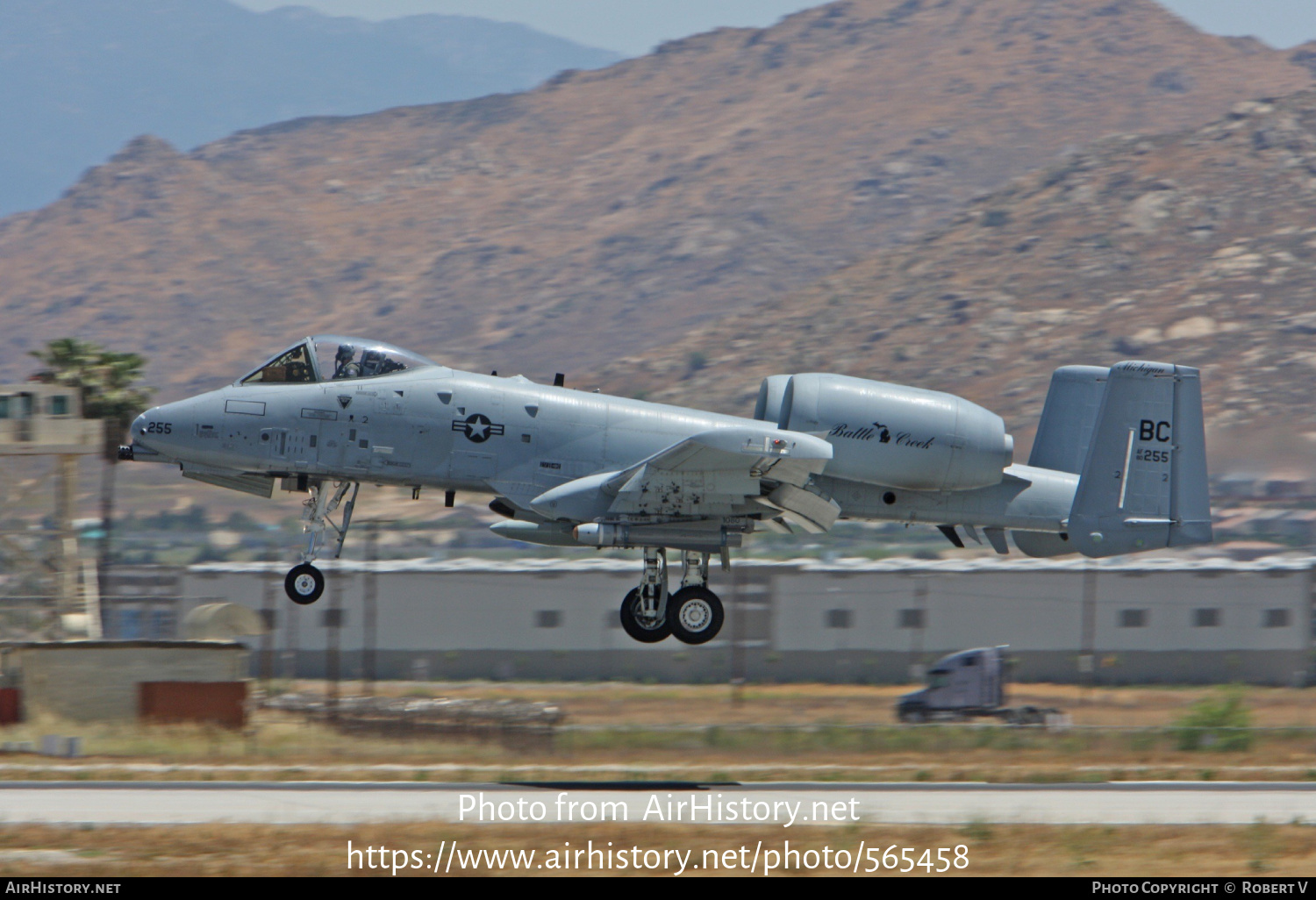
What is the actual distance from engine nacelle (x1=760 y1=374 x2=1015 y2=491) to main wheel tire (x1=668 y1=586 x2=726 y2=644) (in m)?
2.82

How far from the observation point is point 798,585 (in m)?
47.8

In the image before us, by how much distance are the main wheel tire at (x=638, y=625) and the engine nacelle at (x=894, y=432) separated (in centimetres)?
349

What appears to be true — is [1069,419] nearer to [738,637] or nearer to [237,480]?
[237,480]

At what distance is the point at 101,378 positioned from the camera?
134 feet

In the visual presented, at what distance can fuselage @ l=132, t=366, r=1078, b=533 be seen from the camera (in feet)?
71.5

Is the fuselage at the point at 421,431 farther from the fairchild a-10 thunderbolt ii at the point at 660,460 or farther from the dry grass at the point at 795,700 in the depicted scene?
the dry grass at the point at 795,700

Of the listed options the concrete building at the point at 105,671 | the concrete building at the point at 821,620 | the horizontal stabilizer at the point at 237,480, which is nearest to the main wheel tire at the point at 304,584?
the horizontal stabilizer at the point at 237,480

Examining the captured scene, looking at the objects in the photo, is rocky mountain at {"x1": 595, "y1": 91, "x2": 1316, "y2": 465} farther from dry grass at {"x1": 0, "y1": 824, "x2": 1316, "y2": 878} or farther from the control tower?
dry grass at {"x1": 0, "y1": 824, "x2": 1316, "y2": 878}

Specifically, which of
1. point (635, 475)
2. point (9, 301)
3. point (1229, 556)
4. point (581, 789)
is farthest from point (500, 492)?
point (9, 301)

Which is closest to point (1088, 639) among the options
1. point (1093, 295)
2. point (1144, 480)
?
point (1144, 480)

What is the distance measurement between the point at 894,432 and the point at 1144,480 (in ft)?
13.8

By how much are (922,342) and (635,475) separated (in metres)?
88.5

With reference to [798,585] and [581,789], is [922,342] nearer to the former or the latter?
[798,585]

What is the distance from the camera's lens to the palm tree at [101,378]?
40375 millimetres
